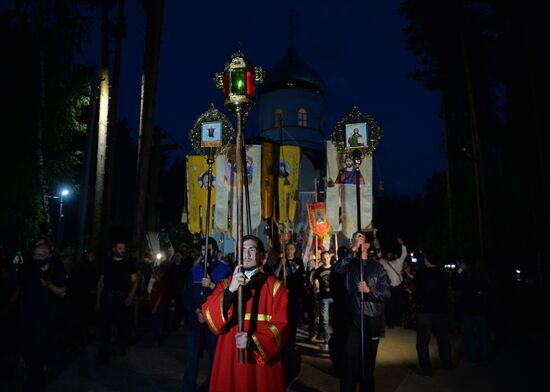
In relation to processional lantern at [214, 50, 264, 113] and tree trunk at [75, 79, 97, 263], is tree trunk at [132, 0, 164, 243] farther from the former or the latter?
processional lantern at [214, 50, 264, 113]

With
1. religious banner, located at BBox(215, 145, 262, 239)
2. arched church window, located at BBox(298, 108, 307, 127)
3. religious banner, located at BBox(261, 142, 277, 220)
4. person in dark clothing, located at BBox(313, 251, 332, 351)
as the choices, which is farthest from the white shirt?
arched church window, located at BBox(298, 108, 307, 127)

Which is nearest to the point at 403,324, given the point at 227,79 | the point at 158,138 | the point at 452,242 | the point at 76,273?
the point at 452,242

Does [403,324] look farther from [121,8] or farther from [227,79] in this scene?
[121,8]

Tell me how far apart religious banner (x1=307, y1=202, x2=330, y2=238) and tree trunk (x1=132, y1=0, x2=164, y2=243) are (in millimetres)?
6712

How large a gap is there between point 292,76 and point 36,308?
3718 cm

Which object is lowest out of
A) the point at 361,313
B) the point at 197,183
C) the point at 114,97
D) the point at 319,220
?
the point at 361,313

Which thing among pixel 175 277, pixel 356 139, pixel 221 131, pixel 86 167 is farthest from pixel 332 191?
pixel 86 167

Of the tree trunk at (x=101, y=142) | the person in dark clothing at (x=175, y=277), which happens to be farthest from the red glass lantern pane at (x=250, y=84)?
the tree trunk at (x=101, y=142)

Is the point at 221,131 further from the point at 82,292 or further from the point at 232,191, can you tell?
the point at 82,292

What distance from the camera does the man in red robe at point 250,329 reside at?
3858 millimetres

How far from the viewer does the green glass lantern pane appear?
4781 millimetres

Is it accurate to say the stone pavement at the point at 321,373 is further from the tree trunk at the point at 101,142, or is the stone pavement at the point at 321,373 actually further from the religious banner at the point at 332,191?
the tree trunk at the point at 101,142

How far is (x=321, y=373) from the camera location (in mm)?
7957

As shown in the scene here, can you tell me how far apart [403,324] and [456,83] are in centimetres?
1205
